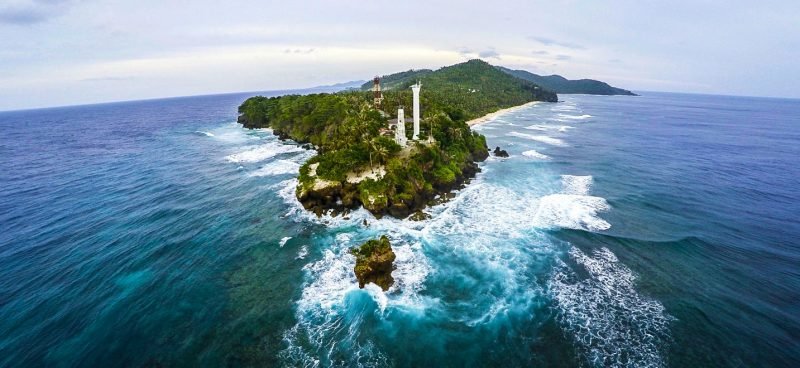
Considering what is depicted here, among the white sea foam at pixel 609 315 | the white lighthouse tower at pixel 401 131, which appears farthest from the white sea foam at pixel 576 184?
the white lighthouse tower at pixel 401 131

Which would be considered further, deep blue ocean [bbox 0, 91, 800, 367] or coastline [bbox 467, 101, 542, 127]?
coastline [bbox 467, 101, 542, 127]

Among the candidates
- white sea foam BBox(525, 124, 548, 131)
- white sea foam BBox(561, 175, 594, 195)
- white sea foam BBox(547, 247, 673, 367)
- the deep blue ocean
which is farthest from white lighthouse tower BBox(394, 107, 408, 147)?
white sea foam BBox(525, 124, 548, 131)

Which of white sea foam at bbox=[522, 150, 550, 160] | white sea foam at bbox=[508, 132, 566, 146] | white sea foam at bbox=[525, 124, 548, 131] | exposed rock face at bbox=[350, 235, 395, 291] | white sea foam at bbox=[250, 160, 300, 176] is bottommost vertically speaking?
exposed rock face at bbox=[350, 235, 395, 291]

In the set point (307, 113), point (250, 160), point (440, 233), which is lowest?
point (440, 233)

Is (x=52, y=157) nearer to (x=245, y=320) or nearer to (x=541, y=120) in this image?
(x=245, y=320)

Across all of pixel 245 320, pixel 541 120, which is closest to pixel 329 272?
pixel 245 320

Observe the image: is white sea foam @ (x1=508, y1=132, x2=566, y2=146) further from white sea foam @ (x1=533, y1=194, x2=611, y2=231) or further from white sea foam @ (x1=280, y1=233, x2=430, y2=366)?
white sea foam @ (x1=280, y1=233, x2=430, y2=366)

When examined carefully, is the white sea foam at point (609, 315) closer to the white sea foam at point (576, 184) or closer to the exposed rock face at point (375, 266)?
the exposed rock face at point (375, 266)

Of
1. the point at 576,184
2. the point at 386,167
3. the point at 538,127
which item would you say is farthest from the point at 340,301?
the point at 538,127
